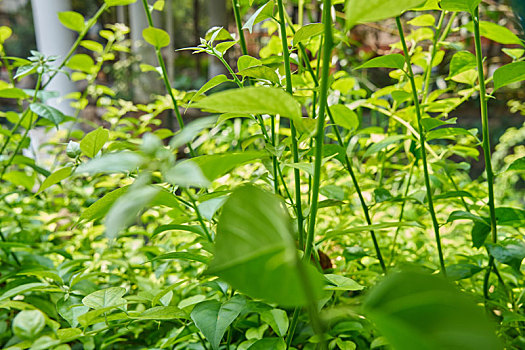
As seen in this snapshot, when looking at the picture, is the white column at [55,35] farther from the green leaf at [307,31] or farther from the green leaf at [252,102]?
the green leaf at [252,102]

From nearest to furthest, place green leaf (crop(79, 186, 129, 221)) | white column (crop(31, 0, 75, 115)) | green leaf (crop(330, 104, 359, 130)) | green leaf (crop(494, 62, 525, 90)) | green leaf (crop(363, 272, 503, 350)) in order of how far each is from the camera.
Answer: green leaf (crop(363, 272, 503, 350))
green leaf (crop(79, 186, 129, 221))
green leaf (crop(494, 62, 525, 90))
green leaf (crop(330, 104, 359, 130))
white column (crop(31, 0, 75, 115))

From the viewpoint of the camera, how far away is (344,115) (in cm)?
50

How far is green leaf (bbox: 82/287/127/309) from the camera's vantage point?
0.31 meters

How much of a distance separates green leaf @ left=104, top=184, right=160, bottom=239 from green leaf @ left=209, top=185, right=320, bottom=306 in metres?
0.03

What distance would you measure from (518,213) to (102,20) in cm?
358

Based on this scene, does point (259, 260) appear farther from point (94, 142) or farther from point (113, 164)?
point (94, 142)

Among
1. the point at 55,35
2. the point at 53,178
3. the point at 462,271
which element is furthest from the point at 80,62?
the point at 55,35

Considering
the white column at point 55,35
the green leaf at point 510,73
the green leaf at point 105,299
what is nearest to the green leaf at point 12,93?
the green leaf at point 105,299

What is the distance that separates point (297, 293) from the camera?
0.51 ft

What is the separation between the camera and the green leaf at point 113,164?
0.60ft

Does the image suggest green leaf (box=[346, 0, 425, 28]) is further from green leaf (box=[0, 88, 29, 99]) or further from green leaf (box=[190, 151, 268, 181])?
green leaf (box=[0, 88, 29, 99])

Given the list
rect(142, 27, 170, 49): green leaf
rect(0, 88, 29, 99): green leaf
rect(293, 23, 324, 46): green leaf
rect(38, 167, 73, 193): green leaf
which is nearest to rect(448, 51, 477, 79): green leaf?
rect(293, 23, 324, 46): green leaf

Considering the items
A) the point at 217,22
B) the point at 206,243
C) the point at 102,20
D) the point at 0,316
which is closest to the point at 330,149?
the point at 206,243

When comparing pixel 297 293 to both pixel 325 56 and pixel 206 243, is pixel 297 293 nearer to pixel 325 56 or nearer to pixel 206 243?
pixel 325 56
